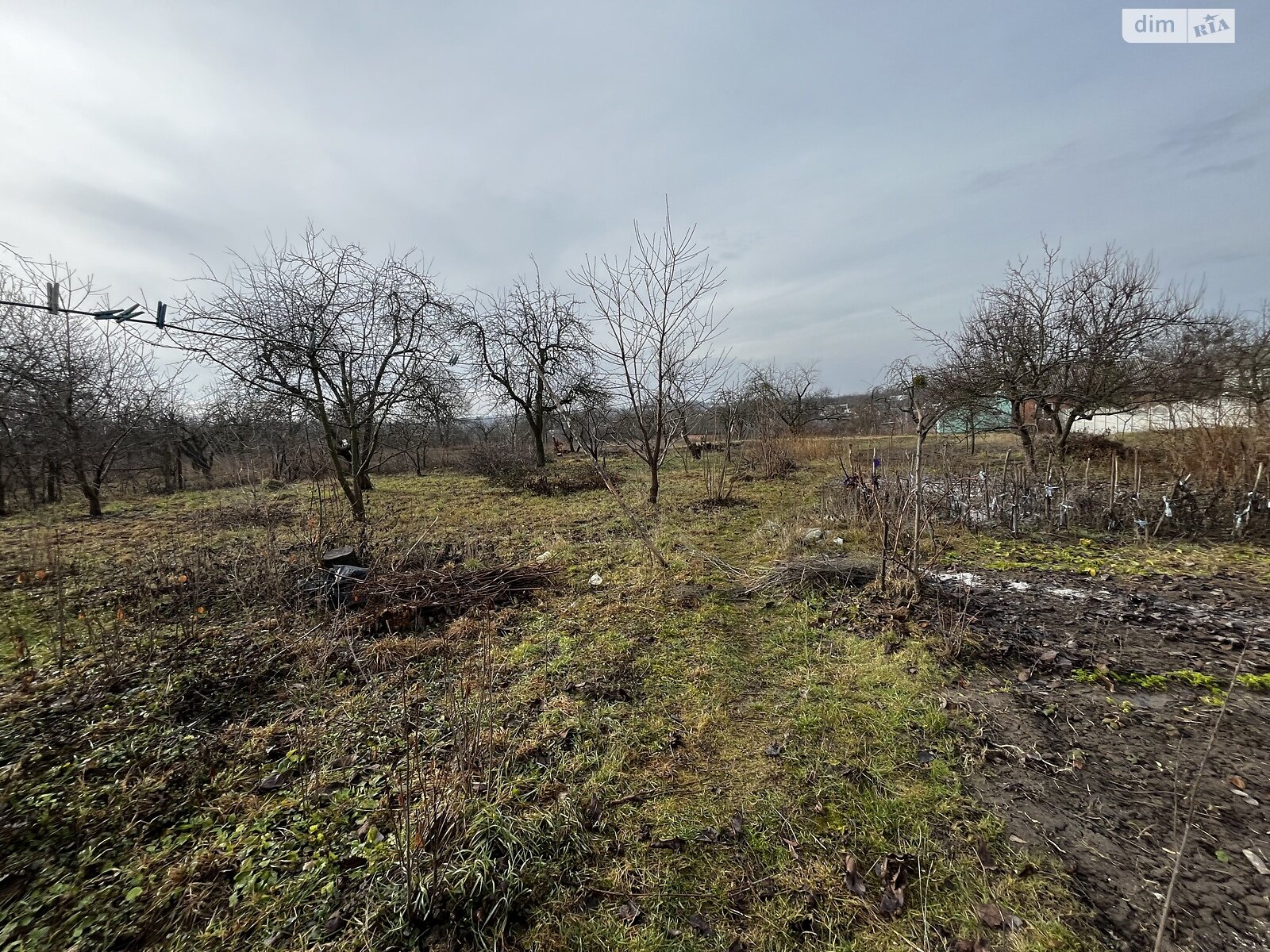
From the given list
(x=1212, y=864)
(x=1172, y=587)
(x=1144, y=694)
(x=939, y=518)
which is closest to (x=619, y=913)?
(x=1212, y=864)

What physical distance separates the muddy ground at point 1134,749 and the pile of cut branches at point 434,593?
398cm

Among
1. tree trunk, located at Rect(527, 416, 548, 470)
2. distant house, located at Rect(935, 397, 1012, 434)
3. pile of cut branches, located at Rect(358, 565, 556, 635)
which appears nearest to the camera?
pile of cut branches, located at Rect(358, 565, 556, 635)

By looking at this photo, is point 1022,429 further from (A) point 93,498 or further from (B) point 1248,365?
(A) point 93,498

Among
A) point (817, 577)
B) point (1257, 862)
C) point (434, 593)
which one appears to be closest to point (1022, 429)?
point (817, 577)

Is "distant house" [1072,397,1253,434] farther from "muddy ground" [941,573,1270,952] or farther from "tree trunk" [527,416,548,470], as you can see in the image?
"tree trunk" [527,416,548,470]

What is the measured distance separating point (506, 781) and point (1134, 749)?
3.34m

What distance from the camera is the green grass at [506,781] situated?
1.75m

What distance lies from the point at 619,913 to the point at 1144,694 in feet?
11.6

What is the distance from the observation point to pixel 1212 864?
1861 mm

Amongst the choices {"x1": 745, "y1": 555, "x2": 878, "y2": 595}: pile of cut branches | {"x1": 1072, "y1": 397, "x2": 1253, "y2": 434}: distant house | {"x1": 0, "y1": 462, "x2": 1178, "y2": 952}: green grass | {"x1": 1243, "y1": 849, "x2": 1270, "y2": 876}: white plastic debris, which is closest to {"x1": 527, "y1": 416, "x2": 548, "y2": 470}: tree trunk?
{"x1": 0, "y1": 462, "x2": 1178, "y2": 952}: green grass

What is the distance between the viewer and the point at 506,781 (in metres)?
2.40

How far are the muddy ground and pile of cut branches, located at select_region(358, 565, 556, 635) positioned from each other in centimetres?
398

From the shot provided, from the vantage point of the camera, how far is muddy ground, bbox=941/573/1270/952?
175 cm

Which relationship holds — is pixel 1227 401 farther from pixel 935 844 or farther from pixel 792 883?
pixel 792 883
